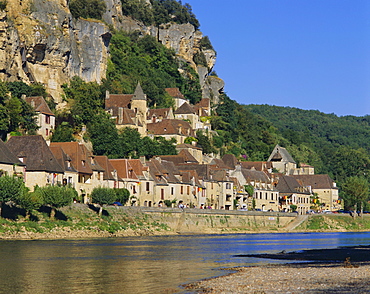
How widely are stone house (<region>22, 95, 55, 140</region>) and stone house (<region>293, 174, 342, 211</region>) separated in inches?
2381

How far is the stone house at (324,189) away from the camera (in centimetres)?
14350

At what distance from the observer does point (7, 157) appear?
6969cm

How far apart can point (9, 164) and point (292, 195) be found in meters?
72.3

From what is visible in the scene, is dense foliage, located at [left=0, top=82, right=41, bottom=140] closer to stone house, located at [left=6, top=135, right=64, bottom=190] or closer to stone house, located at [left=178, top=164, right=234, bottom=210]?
stone house, located at [left=6, top=135, right=64, bottom=190]

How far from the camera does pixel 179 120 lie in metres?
133

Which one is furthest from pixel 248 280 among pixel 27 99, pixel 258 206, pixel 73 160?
pixel 258 206

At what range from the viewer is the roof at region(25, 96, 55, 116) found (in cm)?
9800

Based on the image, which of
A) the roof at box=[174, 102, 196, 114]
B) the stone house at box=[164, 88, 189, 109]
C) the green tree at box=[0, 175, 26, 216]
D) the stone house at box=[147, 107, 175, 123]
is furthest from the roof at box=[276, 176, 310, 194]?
the green tree at box=[0, 175, 26, 216]

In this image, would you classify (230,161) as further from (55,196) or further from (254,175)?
(55,196)

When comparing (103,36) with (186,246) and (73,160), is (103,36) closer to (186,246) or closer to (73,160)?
(73,160)

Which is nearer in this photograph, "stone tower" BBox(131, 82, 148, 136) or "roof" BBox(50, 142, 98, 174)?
"roof" BBox(50, 142, 98, 174)

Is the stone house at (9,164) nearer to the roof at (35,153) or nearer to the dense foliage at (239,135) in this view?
the roof at (35,153)

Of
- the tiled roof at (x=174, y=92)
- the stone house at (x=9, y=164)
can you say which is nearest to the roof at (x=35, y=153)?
the stone house at (x=9, y=164)

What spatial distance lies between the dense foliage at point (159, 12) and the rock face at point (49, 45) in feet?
127
